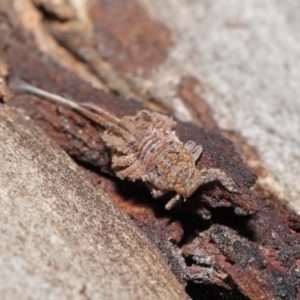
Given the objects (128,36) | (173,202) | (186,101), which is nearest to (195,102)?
(186,101)

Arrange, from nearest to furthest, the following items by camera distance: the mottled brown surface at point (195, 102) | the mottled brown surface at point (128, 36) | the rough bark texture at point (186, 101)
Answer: the rough bark texture at point (186, 101)
the mottled brown surface at point (195, 102)
the mottled brown surface at point (128, 36)

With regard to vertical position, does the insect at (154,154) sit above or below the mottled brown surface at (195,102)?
below

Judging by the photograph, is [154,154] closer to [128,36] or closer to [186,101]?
[186,101]

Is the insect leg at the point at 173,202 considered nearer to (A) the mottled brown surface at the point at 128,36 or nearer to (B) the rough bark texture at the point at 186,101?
(B) the rough bark texture at the point at 186,101

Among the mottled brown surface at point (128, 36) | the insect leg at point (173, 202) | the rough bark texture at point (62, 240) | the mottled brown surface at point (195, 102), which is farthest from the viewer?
the mottled brown surface at point (128, 36)

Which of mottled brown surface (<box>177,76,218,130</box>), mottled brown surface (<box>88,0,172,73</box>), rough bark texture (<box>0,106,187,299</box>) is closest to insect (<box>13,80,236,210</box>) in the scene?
rough bark texture (<box>0,106,187,299</box>)

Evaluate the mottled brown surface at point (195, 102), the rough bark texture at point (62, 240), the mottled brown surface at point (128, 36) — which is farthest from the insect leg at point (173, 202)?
the mottled brown surface at point (128, 36)

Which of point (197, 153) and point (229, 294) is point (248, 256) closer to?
point (229, 294)
